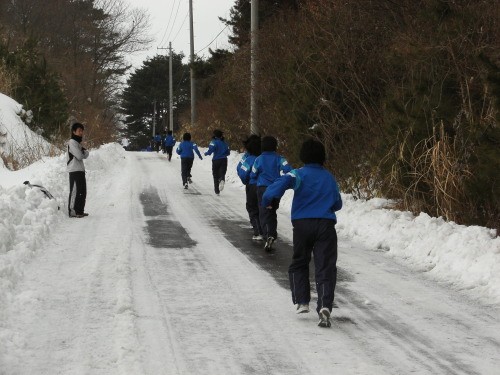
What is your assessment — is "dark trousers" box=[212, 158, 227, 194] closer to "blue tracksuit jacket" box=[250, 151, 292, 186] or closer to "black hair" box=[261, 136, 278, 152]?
"blue tracksuit jacket" box=[250, 151, 292, 186]

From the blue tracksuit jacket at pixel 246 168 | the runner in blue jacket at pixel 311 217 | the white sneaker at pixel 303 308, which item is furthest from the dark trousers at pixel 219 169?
the white sneaker at pixel 303 308

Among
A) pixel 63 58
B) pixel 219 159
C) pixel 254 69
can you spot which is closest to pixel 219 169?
pixel 219 159

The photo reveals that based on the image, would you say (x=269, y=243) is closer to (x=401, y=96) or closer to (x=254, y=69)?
(x=401, y=96)

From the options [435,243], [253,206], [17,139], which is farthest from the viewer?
[17,139]

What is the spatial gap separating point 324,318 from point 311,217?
92 centimetres

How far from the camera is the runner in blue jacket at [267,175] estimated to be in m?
10.1

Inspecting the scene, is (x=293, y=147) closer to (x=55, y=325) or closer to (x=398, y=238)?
(x=398, y=238)

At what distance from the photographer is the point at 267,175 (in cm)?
1041

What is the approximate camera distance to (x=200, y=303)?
6.85 m

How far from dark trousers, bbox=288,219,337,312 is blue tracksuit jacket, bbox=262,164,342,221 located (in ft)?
0.25

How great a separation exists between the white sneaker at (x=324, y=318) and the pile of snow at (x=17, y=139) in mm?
16826

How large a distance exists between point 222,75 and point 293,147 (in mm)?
12884

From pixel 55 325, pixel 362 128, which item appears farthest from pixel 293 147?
pixel 55 325

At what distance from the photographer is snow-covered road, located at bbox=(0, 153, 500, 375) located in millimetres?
5113
